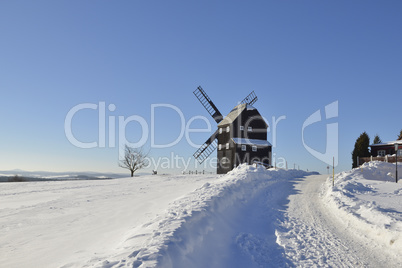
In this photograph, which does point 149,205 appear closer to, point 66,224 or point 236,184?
point 66,224

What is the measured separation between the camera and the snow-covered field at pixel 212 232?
22.4 ft

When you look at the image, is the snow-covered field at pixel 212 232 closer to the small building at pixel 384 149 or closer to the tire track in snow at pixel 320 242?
the tire track in snow at pixel 320 242

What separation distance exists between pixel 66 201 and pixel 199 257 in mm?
11721

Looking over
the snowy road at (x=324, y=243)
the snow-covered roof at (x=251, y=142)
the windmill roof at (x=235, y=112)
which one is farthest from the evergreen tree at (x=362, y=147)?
the snowy road at (x=324, y=243)

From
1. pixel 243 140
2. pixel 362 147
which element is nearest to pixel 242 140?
pixel 243 140

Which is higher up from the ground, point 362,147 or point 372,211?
point 362,147

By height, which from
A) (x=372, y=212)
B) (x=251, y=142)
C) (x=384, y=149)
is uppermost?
(x=251, y=142)

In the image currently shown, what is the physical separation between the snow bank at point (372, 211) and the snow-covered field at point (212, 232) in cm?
4

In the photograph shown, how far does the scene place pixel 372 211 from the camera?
10523 mm

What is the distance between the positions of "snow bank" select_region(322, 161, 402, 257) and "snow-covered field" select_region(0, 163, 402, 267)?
0.04m

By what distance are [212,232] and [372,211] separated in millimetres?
6876

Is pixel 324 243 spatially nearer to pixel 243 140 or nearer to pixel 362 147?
pixel 243 140

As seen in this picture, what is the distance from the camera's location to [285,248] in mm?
8320

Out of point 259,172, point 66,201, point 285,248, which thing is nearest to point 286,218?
point 285,248
